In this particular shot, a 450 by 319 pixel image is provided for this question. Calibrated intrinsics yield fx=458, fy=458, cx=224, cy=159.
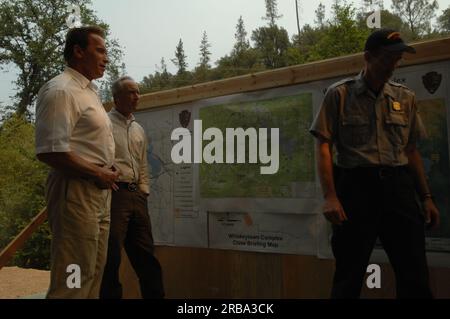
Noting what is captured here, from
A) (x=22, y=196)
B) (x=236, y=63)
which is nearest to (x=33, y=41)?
(x=22, y=196)

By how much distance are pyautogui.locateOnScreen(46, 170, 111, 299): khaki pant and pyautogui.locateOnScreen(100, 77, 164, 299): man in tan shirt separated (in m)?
0.98

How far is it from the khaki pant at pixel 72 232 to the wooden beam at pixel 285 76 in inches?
67.1

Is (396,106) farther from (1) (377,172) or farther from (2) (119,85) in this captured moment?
(2) (119,85)

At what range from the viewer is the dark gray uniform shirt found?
2.35m

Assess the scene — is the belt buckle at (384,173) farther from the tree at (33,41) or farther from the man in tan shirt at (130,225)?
the tree at (33,41)

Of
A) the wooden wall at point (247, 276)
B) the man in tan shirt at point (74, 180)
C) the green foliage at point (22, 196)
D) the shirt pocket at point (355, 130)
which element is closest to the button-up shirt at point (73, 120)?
the man in tan shirt at point (74, 180)

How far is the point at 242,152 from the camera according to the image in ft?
12.1

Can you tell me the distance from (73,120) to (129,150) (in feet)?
4.05

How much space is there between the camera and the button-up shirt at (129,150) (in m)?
3.44

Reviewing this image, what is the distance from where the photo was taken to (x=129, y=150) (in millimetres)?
3514
